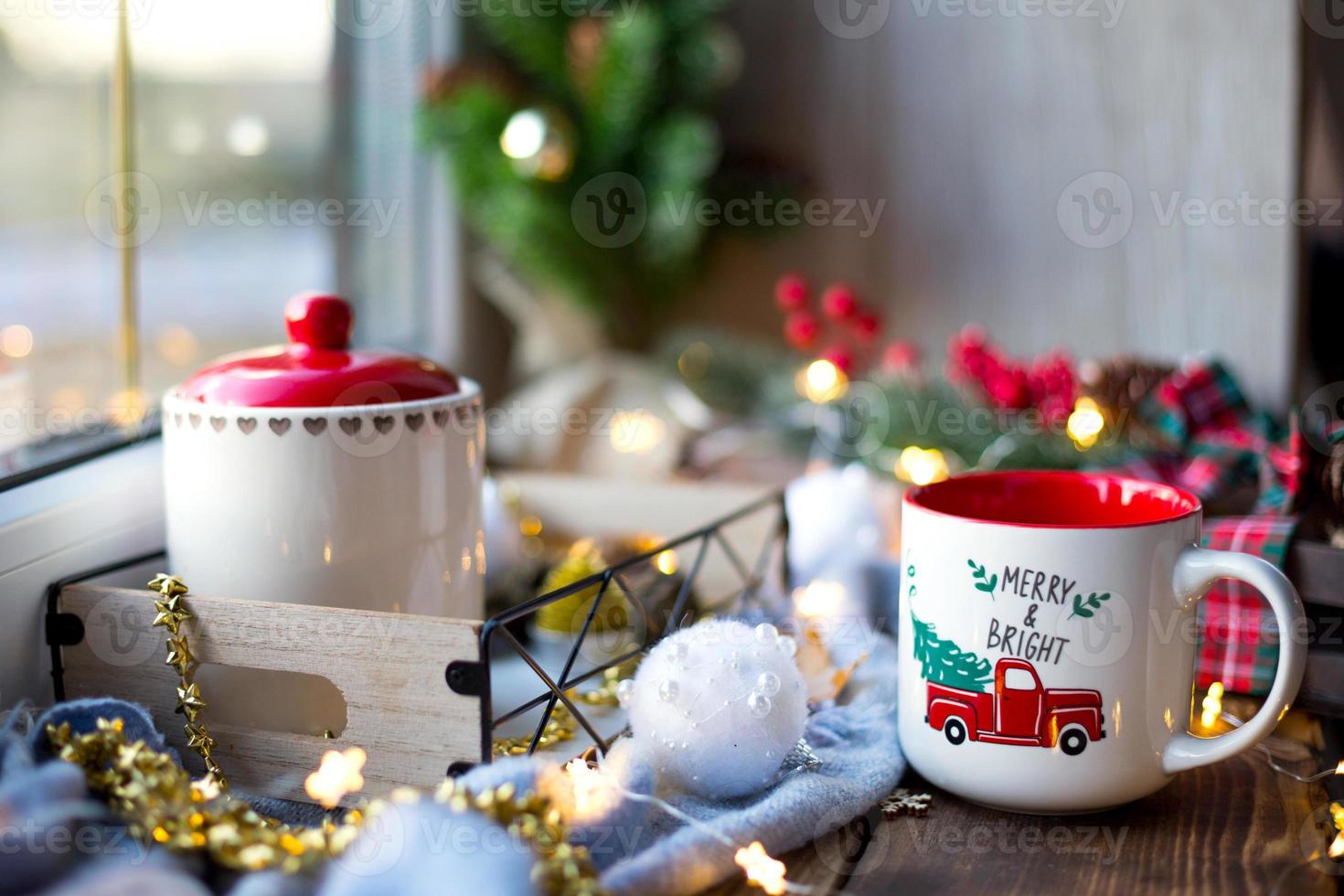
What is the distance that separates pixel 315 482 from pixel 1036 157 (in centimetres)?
79

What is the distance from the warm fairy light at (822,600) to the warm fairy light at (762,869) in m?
0.26

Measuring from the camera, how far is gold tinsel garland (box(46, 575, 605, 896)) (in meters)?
0.40

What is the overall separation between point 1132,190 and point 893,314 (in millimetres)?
241

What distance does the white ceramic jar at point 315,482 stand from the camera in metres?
0.52

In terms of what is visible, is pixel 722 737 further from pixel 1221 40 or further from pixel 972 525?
pixel 1221 40

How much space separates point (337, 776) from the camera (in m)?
0.47

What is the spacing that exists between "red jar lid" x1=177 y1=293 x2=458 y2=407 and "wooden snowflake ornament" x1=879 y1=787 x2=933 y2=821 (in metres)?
0.28

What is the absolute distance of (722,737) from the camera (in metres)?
0.48
